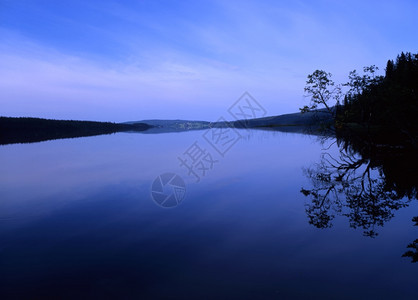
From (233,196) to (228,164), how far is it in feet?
53.0

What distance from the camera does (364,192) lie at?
2008cm

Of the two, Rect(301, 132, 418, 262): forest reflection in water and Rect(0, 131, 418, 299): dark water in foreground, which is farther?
Rect(301, 132, 418, 262): forest reflection in water

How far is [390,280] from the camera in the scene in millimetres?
9062

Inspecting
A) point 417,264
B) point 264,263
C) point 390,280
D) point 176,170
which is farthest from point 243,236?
point 176,170

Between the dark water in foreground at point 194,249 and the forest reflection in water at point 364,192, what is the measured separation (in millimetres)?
434

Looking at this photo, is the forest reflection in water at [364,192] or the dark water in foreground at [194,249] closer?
the dark water in foreground at [194,249]

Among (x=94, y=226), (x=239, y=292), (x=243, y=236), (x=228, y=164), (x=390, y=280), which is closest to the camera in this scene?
(x=239, y=292)

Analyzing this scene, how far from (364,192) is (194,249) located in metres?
14.9

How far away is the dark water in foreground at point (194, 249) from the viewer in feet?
28.4

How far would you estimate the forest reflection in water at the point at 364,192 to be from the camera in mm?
14758

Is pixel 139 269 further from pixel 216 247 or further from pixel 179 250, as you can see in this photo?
pixel 216 247

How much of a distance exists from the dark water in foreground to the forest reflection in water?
434 mm

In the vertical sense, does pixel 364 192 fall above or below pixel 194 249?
below

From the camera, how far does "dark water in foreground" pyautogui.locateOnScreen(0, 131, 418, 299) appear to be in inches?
341
